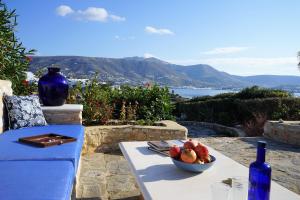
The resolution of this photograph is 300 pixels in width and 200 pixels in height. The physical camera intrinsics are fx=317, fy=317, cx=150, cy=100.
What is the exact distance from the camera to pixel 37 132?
11.6 feet

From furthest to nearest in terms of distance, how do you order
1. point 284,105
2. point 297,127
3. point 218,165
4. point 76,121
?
1. point 284,105
2. point 297,127
3. point 76,121
4. point 218,165

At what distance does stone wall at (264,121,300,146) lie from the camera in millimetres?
5906

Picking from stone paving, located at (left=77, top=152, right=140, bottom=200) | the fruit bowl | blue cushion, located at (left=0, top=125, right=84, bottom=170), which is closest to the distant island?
stone paving, located at (left=77, top=152, right=140, bottom=200)

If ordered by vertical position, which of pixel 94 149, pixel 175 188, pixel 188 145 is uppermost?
pixel 188 145

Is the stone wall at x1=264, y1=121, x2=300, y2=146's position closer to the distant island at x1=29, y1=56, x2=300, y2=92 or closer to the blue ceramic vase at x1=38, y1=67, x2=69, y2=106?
the blue ceramic vase at x1=38, y1=67, x2=69, y2=106

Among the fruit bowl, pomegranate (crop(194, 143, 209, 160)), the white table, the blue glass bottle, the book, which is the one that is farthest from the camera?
the book

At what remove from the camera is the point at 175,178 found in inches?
85.3

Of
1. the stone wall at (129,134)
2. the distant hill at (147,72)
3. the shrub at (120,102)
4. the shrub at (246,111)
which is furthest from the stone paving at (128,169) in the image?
the distant hill at (147,72)

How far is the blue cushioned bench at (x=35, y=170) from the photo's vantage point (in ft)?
5.71

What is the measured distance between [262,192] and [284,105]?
8.44m

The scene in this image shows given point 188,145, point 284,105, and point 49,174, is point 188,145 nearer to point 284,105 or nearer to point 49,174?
point 49,174

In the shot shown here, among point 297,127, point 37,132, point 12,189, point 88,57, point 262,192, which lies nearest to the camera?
→ point 262,192

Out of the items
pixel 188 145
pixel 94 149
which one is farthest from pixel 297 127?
pixel 188 145

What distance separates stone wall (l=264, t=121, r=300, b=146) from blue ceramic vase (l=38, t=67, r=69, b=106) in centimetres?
409
